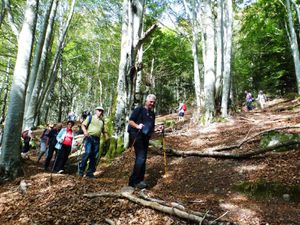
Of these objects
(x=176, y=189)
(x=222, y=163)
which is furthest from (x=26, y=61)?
(x=222, y=163)

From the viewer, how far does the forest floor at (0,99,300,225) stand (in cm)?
402

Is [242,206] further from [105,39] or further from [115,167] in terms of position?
[105,39]

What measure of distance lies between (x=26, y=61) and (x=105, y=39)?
2427cm

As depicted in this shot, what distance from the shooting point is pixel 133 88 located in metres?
9.23

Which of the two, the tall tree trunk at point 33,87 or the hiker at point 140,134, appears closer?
the hiker at point 140,134

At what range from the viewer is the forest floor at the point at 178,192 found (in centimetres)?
402

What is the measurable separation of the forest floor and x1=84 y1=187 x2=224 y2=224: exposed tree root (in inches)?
2.5

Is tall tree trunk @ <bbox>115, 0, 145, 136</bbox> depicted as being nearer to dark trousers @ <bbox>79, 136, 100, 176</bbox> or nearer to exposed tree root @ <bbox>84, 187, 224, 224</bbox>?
dark trousers @ <bbox>79, 136, 100, 176</bbox>

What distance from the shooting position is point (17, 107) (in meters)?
6.50

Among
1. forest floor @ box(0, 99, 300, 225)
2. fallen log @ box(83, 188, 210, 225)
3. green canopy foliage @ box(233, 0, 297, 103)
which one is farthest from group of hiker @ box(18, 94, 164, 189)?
green canopy foliage @ box(233, 0, 297, 103)

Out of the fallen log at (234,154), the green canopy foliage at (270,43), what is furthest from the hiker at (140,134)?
the green canopy foliage at (270,43)

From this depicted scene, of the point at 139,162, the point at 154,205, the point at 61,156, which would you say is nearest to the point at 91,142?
the point at 61,156

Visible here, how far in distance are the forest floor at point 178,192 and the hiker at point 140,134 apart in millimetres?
444

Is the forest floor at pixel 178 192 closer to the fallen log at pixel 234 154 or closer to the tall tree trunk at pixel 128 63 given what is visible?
the fallen log at pixel 234 154
